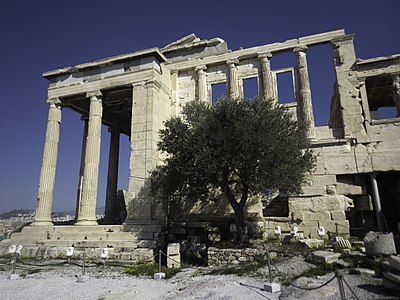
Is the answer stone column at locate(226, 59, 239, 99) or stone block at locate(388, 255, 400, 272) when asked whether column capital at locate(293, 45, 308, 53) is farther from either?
stone block at locate(388, 255, 400, 272)

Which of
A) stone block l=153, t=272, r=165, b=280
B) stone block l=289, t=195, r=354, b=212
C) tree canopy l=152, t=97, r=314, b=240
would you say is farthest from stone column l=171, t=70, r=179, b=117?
stone block l=153, t=272, r=165, b=280

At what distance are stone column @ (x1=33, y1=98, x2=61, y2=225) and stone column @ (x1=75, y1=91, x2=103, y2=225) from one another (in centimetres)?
182

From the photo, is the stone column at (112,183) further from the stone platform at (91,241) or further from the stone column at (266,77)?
the stone column at (266,77)

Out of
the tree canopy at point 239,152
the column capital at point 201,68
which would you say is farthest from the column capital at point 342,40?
the column capital at point 201,68

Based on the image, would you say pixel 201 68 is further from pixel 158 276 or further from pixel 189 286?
pixel 189 286

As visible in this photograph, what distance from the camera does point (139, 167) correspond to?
14.5 m

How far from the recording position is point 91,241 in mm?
13320

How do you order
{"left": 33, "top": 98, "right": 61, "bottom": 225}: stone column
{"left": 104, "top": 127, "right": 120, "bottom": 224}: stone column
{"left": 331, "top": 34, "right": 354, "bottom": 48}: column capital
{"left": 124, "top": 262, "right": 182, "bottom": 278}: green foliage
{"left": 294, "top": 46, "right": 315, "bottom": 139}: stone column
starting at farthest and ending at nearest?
{"left": 104, "top": 127, "right": 120, "bottom": 224}: stone column
{"left": 33, "top": 98, "right": 61, "bottom": 225}: stone column
{"left": 331, "top": 34, "right": 354, "bottom": 48}: column capital
{"left": 294, "top": 46, "right": 315, "bottom": 139}: stone column
{"left": 124, "top": 262, "right": 182, "bottom": 278}: green foliage

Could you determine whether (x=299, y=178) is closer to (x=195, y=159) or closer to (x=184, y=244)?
(x=195, y=159)

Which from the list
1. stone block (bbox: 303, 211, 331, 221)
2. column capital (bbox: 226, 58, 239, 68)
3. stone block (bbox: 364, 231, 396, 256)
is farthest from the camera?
column capital (bbox: 226, 58, 239, 68)

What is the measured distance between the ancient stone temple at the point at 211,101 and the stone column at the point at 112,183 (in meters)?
4.55

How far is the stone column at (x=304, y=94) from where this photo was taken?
47.8 feet

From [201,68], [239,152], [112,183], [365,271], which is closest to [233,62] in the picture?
[201,68]

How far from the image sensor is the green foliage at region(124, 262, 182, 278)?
965 centimetres
